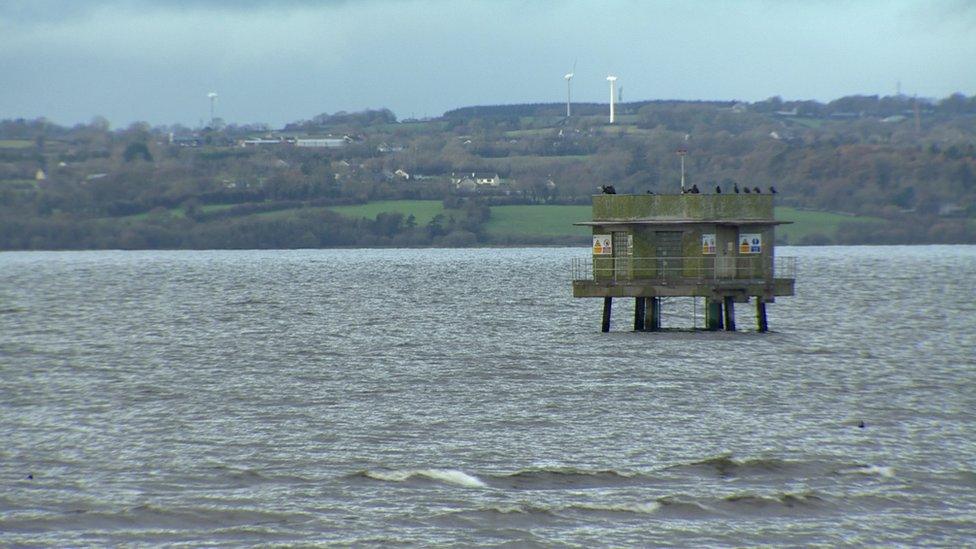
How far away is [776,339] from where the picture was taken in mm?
63938

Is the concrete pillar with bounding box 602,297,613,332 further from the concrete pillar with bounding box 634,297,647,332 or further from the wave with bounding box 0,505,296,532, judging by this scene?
the wave with bounding box 0,505,296,532

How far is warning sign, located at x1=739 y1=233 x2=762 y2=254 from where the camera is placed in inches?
2269

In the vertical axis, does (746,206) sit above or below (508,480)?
above

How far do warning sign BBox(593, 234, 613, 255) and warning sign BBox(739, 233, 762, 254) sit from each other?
207 inches

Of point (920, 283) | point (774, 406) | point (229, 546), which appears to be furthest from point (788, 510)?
point (920, 283)

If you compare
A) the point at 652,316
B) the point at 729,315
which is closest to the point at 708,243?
the point at 729,315

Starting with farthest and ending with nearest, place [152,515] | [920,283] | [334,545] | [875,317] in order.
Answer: [920,283] < [875,317] < [152,515] < [334,545]

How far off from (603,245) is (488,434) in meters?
22.1

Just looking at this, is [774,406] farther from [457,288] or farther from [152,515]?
[457,288]

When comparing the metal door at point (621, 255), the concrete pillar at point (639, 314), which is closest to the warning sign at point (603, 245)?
the metal door at point (621, 255)

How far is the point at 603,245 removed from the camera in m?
57.6

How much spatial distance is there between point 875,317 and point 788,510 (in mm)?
56559

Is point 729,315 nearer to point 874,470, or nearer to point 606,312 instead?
point 606,312

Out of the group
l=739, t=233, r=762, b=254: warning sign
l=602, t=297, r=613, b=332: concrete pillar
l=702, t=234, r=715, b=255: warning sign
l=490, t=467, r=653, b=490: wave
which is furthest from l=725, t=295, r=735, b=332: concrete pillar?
A: l=490, t=467, r=653, b=490: wave
